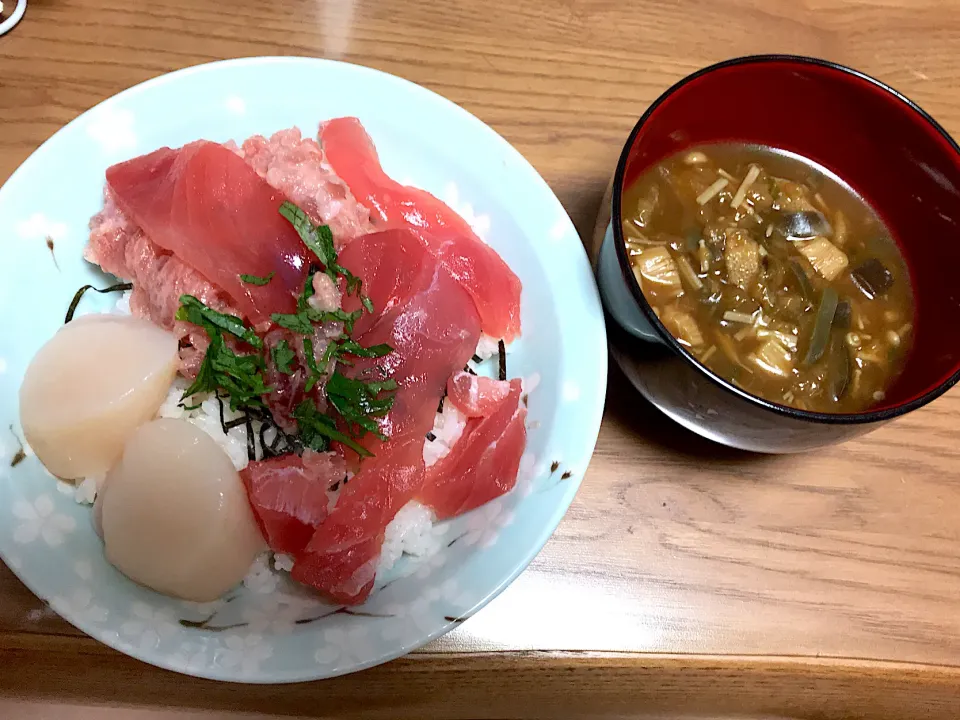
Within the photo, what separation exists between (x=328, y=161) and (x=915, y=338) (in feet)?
4.37

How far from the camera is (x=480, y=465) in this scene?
4.43 ft

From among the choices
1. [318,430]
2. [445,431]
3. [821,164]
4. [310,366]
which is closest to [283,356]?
[310,366]

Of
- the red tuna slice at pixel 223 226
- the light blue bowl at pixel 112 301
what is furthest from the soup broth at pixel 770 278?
the red tuna slice at pixel 223 226

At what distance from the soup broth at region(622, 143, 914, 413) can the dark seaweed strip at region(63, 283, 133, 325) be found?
1095mm

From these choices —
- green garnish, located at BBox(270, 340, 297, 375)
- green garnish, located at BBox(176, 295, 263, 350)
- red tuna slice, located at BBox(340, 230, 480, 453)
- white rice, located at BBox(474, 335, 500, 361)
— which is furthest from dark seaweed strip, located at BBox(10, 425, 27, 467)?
white rice, located at BBox(474, 335, 500, 361)

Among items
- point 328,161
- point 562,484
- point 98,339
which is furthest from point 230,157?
point 562,484

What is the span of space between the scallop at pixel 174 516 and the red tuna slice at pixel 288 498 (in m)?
0.04

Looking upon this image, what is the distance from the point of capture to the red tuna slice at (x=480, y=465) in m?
1.34

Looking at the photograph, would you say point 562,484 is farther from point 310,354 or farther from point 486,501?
point 310,354

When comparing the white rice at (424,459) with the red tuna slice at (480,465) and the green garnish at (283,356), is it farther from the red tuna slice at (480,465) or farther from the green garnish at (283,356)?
the green garnish at (283,356)

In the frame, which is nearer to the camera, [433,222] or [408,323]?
[408,323]

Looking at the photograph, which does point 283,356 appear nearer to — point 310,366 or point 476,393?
point 310,366

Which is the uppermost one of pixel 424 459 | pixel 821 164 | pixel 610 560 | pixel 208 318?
pixel 821 164

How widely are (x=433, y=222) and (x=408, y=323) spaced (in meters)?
0.29
